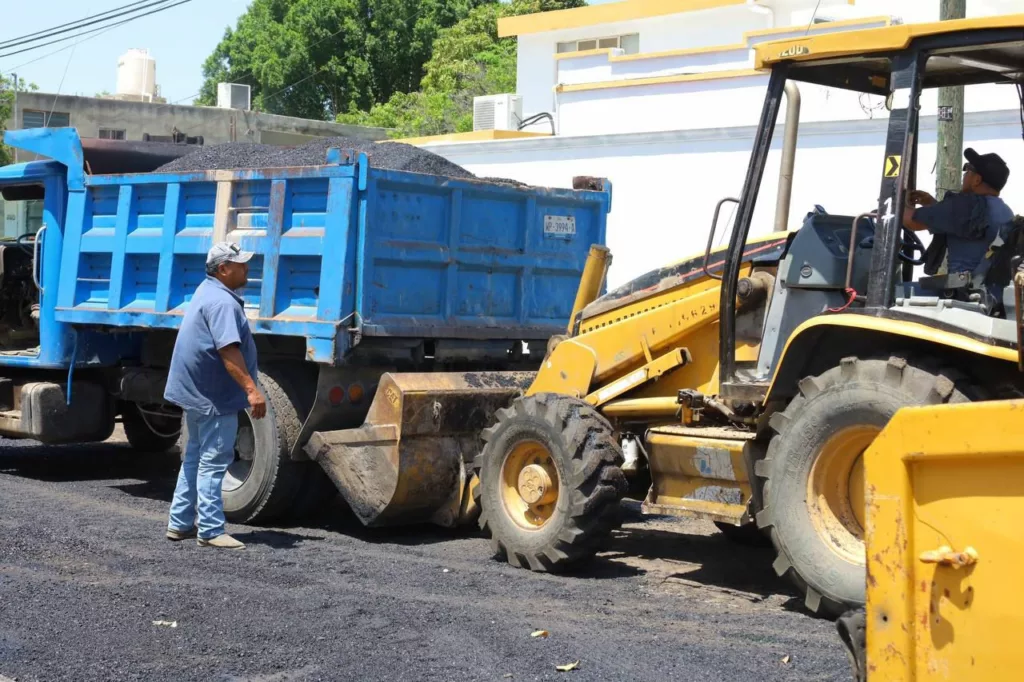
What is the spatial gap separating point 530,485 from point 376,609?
1.39 metres

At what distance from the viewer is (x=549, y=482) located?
6918 mm

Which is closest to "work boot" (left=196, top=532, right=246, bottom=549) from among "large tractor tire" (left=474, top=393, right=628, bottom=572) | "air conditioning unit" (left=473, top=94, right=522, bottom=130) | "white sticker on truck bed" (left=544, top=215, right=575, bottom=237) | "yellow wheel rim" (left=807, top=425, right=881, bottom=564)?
"large tractor tire" (left=474, top=393, right=628, bottom=572)

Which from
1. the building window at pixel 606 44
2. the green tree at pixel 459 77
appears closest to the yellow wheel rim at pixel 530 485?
the building window at pixel 606 44

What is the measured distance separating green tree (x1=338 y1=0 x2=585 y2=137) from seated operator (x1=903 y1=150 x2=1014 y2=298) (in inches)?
985

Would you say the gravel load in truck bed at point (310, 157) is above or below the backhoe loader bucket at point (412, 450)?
above

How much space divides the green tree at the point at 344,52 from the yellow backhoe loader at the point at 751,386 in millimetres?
35859

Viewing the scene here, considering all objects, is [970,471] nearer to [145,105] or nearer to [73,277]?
[73,277]

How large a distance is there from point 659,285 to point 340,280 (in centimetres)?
187

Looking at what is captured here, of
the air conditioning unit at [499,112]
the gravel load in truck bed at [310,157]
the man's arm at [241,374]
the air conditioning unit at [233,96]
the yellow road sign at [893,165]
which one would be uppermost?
the air conditioning unit at [233,96]

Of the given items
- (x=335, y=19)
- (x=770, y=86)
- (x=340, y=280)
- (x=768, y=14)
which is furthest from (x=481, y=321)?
(x=335, y=19)

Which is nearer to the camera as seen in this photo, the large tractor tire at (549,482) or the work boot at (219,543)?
the large tractor tire at (549,482)

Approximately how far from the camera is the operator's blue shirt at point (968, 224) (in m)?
5.49

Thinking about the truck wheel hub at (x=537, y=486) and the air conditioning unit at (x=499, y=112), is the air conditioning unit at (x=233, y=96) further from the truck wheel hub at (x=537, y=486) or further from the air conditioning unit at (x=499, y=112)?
the truck wheel hub at (x=537, y=486)

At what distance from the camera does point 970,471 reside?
3.03 meters
